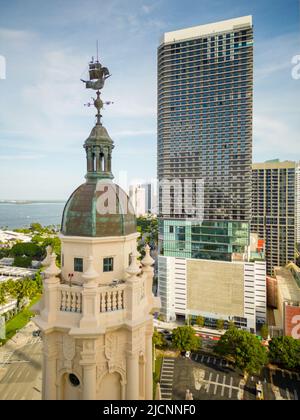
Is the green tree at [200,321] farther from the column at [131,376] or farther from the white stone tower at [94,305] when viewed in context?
the column at [131,376]

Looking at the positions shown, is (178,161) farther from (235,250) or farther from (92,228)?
(92,228)

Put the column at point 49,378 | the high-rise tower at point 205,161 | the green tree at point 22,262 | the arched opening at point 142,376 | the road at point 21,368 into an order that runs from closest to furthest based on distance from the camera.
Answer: the column at point 49,378 < the arched opening at point 142,376 < the road at point 21,368 < the high-rise tower at point 205,161 < the green tree at point 22,262

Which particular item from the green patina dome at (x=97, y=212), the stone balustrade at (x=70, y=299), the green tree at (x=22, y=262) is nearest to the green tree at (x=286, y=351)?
the green patina dome at (x=97, y=212)

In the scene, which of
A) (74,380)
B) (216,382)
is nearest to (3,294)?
(216,382)

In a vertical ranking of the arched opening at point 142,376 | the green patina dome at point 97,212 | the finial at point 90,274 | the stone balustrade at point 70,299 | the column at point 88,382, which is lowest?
the arched opening at point 142,376

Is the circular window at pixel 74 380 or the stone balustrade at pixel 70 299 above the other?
the stone balustrade at pixel 70 299

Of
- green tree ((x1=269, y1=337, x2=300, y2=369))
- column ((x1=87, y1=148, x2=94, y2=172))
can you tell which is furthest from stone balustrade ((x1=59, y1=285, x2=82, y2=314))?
green tree ((x1=269, y1=337, x2=300, y2=369))

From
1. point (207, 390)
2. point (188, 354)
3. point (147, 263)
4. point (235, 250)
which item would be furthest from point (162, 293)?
point (147, 263)
